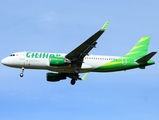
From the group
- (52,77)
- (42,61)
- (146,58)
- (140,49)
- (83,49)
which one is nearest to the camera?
(83,49)

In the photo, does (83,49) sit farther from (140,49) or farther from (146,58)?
(140,49)

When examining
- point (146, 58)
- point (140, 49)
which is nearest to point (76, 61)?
point (146, 58)

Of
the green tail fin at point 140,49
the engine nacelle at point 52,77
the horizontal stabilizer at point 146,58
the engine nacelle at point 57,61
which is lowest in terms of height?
the engine nacelle at point 52,77

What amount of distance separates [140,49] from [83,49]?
38.7 ft

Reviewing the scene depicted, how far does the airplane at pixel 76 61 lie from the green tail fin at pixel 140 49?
0.58 ft

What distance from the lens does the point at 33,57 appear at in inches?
2749

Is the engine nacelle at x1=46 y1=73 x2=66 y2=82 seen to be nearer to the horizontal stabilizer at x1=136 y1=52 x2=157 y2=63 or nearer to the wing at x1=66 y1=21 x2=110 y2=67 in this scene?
the wing at x1=66 y1=21 x2=110 y2=67

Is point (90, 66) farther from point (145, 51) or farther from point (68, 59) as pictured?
point (145, 51)

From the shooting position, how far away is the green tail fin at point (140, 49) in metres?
74.6

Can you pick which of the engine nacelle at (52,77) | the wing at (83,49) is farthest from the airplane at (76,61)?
the engine nacelle at (52,77)

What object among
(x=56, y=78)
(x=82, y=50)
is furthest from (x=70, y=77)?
(x=82, y=50)

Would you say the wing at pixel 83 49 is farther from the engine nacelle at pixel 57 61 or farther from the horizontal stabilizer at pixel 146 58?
the horizontal stabilizer at pixel 146 58

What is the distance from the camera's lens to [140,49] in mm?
75812

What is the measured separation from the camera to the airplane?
69.2 metres
